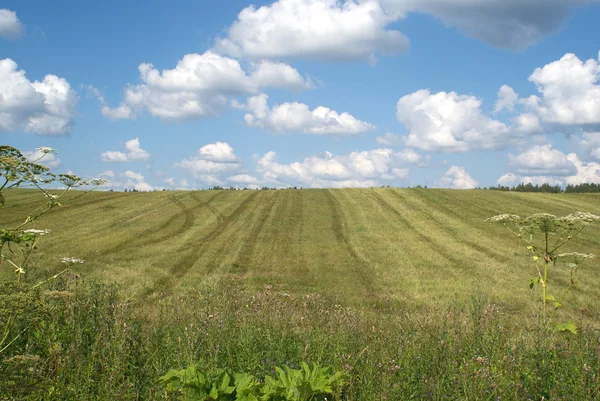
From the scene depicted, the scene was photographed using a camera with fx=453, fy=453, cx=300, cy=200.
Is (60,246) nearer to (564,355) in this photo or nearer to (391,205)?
(564,355)

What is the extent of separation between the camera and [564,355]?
21.1 ft

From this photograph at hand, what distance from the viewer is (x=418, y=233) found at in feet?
93.6

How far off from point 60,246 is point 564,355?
21.3 meters

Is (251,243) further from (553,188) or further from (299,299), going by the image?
(553,188)

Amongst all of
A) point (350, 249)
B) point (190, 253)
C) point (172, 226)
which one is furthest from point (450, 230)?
point (172, 226)

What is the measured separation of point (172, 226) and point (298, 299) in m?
19.6

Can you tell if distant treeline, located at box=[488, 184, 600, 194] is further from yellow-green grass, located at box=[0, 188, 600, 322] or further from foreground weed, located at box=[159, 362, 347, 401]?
foreground weed, located at box=[159, 362, 347, 401]

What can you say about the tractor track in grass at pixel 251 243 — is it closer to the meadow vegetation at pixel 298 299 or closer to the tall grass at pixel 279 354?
the meadow vegetation at pixel 298 299

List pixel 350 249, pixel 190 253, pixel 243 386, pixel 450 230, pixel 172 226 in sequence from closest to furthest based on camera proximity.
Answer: pixel 243 386 → pixel 190 253 → pixel 350 249 → pixel 450 230 → pixel 172 226

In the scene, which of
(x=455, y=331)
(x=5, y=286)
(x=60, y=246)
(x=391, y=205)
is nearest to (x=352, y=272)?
(x=455, y=331)

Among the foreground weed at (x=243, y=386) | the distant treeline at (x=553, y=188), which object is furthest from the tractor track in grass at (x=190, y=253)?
the distant treeline at (x=553, y=188)

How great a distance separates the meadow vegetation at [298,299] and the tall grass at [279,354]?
30mm

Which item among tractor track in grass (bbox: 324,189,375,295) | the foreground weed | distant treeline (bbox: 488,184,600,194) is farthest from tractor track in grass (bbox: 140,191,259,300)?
distant treeline (bbox: 488,184,600,194)

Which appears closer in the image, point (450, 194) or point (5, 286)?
point (5, 286)
